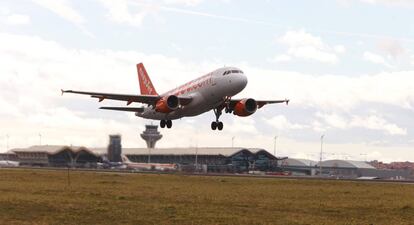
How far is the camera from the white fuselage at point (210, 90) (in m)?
57.4

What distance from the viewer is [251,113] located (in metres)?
62.6

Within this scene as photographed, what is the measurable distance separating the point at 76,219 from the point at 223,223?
9248 millimetres

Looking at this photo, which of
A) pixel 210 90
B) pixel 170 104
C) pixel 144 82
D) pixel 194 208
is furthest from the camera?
pixel 144 82

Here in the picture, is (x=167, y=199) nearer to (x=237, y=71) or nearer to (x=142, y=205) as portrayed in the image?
(x=142, y=205)

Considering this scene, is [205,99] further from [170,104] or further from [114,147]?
[114,147]

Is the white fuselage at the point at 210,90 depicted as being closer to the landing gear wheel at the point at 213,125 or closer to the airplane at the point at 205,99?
the airplane at the point at 205,99

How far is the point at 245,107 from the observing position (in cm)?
6197

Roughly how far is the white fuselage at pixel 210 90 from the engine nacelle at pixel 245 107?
2.49 metres

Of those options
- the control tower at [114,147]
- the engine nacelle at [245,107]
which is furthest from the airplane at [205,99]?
the control tower at [114,147]

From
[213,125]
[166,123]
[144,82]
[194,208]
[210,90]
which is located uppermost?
[144,82]

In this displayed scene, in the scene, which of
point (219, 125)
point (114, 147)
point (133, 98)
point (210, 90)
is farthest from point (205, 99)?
point (114, 147)

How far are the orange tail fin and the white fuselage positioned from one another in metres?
20.6

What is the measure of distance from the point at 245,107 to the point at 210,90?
193 inches

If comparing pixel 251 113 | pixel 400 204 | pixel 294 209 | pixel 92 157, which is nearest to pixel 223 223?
pixel 294 209
